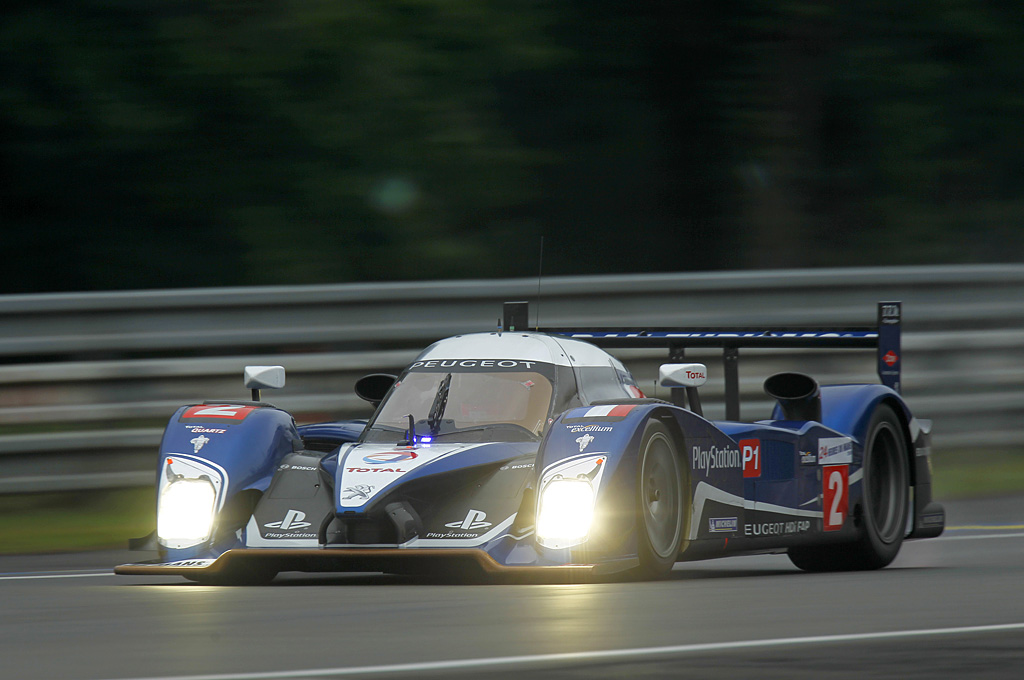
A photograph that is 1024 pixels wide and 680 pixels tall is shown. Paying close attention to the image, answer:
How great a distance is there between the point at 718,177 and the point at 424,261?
2.80m

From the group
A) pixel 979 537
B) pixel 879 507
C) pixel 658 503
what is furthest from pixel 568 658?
pixel 979 537

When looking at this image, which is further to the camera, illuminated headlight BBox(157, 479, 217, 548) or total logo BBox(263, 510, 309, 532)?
illuminated headlight BBox(157, 479, 217, 548)

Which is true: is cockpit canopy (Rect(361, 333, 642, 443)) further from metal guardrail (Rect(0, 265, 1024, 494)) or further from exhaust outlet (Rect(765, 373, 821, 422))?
metal guardrail (Rect(0, 265, 1024, 494))

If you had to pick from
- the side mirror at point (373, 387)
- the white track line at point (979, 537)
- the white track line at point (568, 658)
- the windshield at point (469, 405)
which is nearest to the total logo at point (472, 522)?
the windshield at point (469, 405)

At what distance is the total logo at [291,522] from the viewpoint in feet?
25.9

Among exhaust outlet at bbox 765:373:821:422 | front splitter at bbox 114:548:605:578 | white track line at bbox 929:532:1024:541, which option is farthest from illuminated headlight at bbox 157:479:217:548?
white track line at bbox 929:532:1024:541

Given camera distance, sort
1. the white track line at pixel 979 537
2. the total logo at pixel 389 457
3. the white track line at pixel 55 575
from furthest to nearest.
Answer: the white track line at pixel 979 537
the white track line at pixel 55 575
the total logo at pixel 389 457

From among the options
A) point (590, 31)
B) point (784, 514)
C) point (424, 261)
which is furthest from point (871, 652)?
point (590, 31)

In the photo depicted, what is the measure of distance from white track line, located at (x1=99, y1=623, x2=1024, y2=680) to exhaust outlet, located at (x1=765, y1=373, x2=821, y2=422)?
3.52m

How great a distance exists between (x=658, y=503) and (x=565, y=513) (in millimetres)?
578

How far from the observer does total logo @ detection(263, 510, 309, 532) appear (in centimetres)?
790

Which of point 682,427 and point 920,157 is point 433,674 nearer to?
point 682,427

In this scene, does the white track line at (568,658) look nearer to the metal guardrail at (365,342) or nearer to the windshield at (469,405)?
the windshield at (469,405)

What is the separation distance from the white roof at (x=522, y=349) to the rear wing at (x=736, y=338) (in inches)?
32.4
